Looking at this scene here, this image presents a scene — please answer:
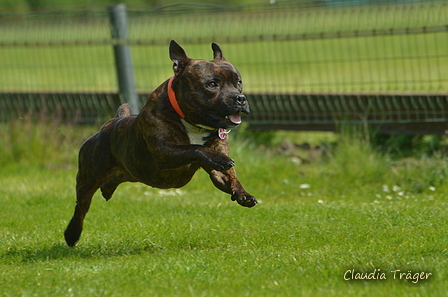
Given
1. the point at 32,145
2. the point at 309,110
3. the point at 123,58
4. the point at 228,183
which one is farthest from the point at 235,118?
the point at 32,145

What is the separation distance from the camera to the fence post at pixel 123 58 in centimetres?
973

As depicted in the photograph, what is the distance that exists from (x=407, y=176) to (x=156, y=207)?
2.90 m

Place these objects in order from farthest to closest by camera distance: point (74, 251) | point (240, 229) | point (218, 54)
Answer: point (240, 229) < point (74, 251) < point (218, 54)

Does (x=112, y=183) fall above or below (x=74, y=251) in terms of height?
above

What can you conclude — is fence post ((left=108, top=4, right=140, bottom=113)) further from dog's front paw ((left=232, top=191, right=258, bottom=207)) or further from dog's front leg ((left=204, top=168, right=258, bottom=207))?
dog's front paw ((left=232, top=191, right=258, bottom=207))

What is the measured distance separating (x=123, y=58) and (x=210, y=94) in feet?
17.4

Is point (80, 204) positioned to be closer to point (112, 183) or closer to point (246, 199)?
Answer: point (112, 183)

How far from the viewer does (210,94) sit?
4758 mm

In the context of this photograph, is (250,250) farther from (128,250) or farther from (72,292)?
(72,292)

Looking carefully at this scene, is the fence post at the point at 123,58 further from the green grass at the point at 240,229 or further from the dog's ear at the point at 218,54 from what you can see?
the dog's ear at the point at 218,54

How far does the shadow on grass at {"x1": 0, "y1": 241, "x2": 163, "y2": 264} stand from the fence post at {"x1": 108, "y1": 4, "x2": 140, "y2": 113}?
13.3 feet

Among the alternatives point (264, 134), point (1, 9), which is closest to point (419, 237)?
point (264, 134)

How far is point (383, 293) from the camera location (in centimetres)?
402

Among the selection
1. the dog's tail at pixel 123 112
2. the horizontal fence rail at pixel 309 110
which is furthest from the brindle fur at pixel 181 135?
the horizontal fence rail at pixel 309 110
